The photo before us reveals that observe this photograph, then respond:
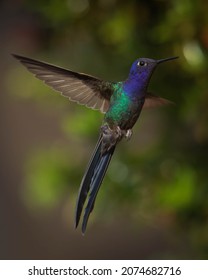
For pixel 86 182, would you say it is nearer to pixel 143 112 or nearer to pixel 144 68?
pixel 144 68

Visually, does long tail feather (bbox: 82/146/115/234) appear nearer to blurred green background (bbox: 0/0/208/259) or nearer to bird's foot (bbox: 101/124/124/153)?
bird's foot (bbox: 101/124/124/153)

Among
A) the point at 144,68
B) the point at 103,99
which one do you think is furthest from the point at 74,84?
the point at 144,68

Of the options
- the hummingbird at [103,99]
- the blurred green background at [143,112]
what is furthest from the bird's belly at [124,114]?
the blurred green background at [143,112]

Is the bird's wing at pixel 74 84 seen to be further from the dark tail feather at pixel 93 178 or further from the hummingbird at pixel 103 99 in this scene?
the dark tail feather at pixel 93 178

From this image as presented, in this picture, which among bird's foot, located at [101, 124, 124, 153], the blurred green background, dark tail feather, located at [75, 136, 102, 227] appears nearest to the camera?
dark tail feather, located at [75, 136, 102, 227]

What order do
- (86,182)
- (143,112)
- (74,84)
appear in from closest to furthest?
(86,182), (74,84), (143,112)

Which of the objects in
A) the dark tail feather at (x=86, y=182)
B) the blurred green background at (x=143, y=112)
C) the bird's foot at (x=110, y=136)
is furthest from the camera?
the blurred green background at (x=143, y=112)

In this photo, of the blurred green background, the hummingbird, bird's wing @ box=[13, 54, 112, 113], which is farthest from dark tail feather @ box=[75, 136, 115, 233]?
the blurred green background
